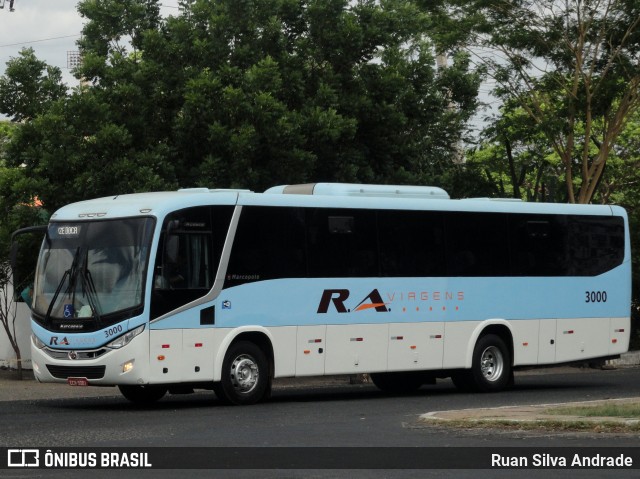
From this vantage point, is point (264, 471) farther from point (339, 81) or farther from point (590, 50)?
point (590, 50)

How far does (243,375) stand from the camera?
2011cm

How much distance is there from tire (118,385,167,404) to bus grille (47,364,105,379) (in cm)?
147

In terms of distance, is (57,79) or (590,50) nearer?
(57,79)

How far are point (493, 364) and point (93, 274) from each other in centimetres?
757

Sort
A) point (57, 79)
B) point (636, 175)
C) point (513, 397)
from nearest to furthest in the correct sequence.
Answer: point (513, 397)
point (57, 79)
point (636, 175)

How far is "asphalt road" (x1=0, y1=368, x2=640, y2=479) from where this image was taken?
1394 cm

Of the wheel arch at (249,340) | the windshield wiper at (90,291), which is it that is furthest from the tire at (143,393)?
the windshield wiper at (90,291)

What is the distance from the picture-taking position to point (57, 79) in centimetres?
2816

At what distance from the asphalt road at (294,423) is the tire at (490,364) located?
0.31m

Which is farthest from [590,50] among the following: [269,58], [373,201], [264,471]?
[264,471]

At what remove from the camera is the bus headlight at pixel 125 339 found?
18922 millimetres

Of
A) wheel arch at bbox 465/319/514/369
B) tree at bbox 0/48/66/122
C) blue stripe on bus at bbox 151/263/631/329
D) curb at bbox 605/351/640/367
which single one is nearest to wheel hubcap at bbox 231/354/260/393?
blue stripe on bus at bbox 151/263/631/329

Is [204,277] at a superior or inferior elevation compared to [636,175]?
inferior

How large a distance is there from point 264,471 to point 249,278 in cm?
857
